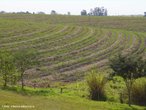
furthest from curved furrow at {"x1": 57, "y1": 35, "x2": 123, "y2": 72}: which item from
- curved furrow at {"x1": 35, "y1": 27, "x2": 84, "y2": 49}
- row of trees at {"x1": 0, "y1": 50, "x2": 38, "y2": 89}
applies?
row of trees at {"x1": 0, "y1": 50, "x2": 38, "y2": 89}

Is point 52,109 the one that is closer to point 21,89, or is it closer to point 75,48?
point 21,89

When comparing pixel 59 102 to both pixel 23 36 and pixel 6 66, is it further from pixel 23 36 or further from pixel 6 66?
pixel 23 36

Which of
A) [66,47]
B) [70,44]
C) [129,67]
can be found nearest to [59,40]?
[70,44]

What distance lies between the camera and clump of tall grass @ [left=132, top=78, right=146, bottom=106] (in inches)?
1000

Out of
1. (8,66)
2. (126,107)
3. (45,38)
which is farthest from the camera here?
(45,38)

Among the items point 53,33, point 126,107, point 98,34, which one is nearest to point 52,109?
point 126,107

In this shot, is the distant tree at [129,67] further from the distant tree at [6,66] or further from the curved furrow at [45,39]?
the curved furrow at [45,39]

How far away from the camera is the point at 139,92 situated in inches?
1010

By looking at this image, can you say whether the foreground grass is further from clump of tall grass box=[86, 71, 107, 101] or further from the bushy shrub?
the bushy shrub

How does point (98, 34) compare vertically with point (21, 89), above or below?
above

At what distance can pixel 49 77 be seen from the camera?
110 ft

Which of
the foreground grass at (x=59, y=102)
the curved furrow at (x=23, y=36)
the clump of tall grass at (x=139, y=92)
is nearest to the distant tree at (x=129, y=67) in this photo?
the clump of tall grass at (x=139, y=92)

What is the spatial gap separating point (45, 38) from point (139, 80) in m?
30.4

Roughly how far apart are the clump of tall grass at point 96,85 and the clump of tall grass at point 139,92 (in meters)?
2.33
